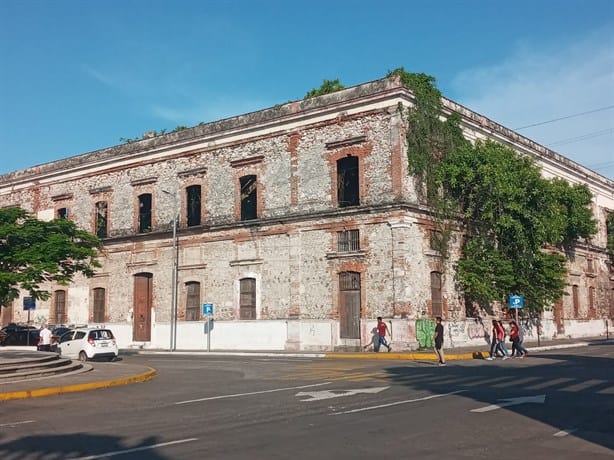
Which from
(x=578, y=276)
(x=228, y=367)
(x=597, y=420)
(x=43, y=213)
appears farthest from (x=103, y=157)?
(x=597, y=420)

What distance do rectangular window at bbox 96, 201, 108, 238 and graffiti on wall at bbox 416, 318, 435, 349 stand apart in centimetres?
2075

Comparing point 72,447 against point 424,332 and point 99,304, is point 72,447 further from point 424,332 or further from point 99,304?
point 99,304

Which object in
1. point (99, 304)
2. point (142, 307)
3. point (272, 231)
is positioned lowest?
point (142, 307)

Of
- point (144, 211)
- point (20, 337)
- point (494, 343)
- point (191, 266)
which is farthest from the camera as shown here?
point (144, 211)

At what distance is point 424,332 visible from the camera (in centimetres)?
2789

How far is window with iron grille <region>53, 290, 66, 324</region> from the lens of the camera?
40188 millimetres

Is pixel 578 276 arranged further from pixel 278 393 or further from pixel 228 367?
pixel 278 393

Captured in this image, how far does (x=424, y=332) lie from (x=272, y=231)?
8.83 metres

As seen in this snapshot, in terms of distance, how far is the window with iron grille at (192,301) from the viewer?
34562mm

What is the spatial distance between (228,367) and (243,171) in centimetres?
1358

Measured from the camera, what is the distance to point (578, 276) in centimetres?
4312

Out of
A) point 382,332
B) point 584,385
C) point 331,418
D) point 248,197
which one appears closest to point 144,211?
point 248,197

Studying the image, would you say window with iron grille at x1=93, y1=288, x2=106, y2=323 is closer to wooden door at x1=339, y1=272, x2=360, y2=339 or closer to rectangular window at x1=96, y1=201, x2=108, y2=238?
rectangular window at x1=96, y1=201, x2=108, y2=238

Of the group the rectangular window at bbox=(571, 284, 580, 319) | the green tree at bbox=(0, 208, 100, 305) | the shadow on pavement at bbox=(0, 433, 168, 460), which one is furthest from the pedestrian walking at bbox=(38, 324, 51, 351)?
the rectangular window at bbox=(571, 284, 580, 319)
